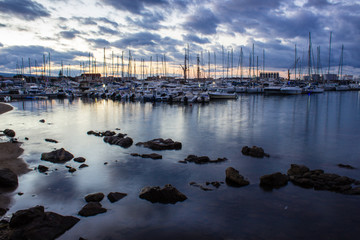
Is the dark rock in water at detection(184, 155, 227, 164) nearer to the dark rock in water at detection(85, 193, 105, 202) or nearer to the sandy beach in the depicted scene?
the dark rock in water at detection(85, 193, 105, 202)

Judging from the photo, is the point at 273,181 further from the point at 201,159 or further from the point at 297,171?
the point at 201,159

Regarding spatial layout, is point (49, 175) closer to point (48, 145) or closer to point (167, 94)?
point (48, 145)

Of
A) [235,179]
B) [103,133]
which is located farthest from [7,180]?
[103,133]

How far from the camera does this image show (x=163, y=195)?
1430 cm

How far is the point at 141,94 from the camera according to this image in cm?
8825

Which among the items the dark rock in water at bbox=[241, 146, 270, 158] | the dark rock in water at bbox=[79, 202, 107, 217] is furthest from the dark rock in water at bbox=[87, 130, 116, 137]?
the dark rock in water at bbox=[79, 202, 107, 217]

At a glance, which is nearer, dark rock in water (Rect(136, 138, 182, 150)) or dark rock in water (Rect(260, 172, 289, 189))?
dark rock in water (Rect(260, 172, 289, 189))

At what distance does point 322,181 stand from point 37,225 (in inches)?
582

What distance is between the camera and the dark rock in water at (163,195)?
46.7 ft

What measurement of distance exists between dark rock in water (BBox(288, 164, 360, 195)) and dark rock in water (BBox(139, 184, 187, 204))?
281 inches

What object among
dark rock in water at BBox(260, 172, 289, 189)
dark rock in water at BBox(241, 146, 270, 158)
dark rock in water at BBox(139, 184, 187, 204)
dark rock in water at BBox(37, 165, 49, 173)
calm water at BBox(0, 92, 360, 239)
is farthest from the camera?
dark rock in water at BBox(241, 146, 270, 158)

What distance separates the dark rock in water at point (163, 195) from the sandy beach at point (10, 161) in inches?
258

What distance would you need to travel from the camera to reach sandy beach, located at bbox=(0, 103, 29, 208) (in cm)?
1383

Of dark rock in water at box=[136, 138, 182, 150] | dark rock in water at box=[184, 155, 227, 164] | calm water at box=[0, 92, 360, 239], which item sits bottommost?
calm water at box=[0, 92, 360, 239]
